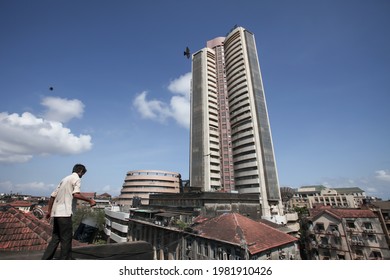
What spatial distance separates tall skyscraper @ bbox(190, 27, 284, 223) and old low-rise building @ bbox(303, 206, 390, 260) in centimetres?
2033

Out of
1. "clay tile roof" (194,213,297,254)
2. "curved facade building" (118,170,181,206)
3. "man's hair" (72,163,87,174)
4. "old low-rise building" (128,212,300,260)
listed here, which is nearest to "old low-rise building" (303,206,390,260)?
"old low-rise building" (128,212,300,260)

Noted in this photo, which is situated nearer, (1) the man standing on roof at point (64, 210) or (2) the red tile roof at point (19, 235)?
(1) the man standing on roof at point (64, 210)

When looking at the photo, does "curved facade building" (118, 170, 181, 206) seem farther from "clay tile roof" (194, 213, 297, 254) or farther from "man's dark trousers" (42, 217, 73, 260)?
"man's dark trousers" (42, 217, 73, 260)

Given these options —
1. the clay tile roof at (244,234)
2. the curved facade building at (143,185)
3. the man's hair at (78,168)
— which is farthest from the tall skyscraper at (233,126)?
the man's hair at (78,168)

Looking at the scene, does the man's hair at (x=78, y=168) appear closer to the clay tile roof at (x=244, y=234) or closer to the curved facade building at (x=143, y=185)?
the clay tile roof at (x=244, y=234)

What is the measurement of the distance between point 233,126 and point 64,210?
63000mm

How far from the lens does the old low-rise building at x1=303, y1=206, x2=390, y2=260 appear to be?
79.9ft

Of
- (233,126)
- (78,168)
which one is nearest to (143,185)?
(233,126)

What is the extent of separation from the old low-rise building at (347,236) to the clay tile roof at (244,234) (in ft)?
44.4

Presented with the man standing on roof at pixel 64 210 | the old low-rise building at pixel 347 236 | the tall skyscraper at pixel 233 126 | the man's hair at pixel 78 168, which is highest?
the tall skyscraper at pixel 233 126

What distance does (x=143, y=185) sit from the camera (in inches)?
2670

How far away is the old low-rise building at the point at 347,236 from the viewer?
79.9ft
